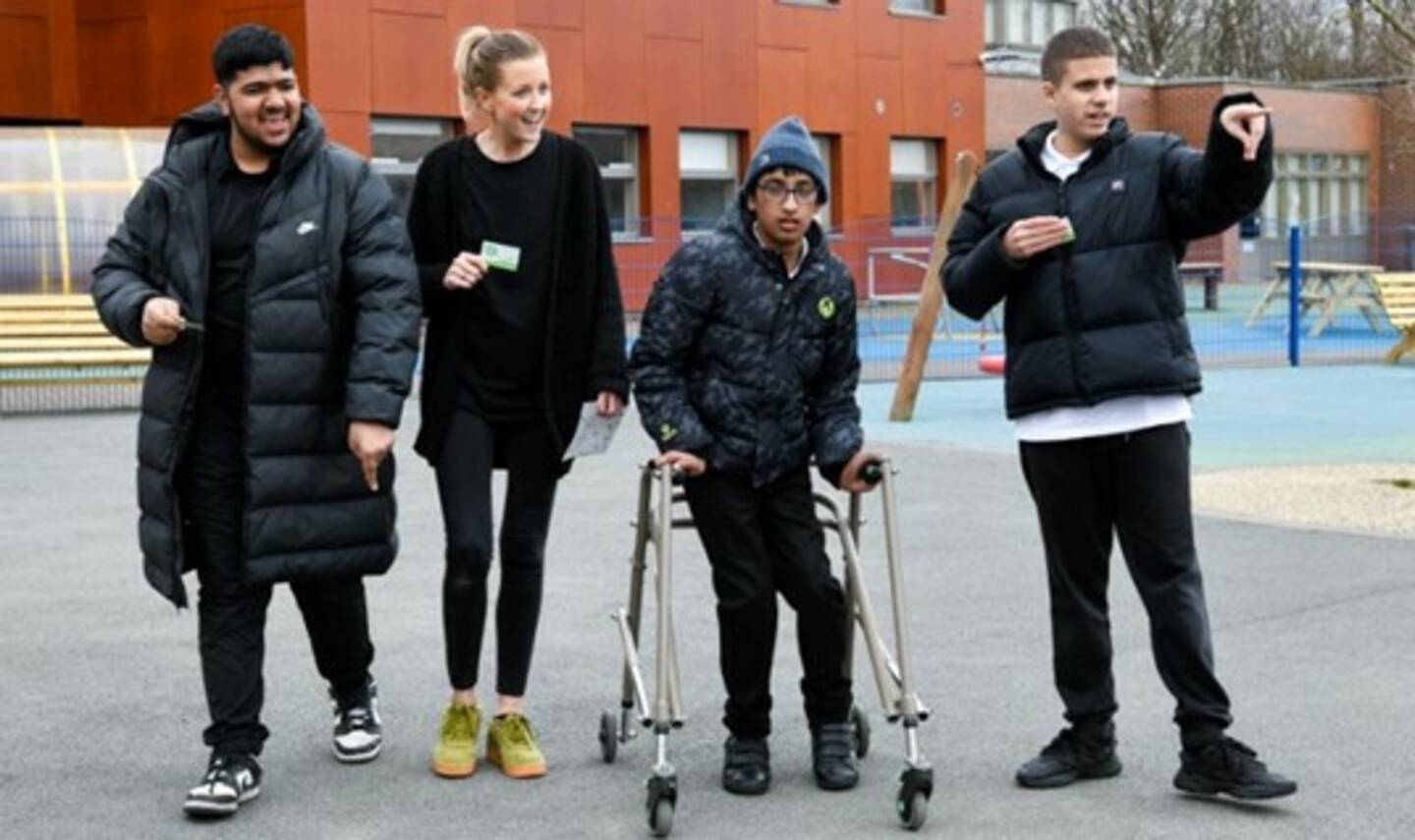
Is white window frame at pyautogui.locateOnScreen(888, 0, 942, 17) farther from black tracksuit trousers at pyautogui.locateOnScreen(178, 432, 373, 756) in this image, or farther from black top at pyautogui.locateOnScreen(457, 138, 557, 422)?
black tracksuit trousers at pyautogui.locateOnScreen(178, 432, 373, 756)

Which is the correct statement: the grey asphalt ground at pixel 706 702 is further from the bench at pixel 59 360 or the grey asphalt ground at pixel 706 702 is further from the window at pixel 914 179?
the window at pixel 914 179

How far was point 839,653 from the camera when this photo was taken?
6332mm

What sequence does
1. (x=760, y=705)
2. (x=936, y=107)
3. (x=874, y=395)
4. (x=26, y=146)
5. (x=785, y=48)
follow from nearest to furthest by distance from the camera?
1. (x=760, y=705)
2. (x=874, y=395)
3. (x=26, y=146)
4. (x=785, y=48)
5. (x=936, y=107)

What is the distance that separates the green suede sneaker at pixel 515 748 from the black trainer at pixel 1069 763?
51.8 inches

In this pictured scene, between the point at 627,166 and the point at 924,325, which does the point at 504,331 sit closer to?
the point at 924,325

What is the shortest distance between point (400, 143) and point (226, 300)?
2615 cm

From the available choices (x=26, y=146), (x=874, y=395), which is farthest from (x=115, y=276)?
(x=26, y=146)

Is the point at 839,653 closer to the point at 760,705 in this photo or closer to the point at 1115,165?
the point at 760,705

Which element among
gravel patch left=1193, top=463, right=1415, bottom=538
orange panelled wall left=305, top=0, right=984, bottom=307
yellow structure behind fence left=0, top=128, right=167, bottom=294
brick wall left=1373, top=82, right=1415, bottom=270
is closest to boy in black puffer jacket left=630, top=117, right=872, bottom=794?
gravel patch left=1193, top=463, right=1415, bottom=538

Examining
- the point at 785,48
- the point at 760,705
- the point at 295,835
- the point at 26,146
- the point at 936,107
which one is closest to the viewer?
the point at 295,835

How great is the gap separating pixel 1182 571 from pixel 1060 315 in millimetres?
738

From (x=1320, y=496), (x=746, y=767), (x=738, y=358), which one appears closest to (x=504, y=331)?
(x=738, y=358)

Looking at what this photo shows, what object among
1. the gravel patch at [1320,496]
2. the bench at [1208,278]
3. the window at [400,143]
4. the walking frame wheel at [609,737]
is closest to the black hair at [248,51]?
the walking frame wheel at [609,737]

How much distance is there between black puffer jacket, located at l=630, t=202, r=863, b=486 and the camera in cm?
616
